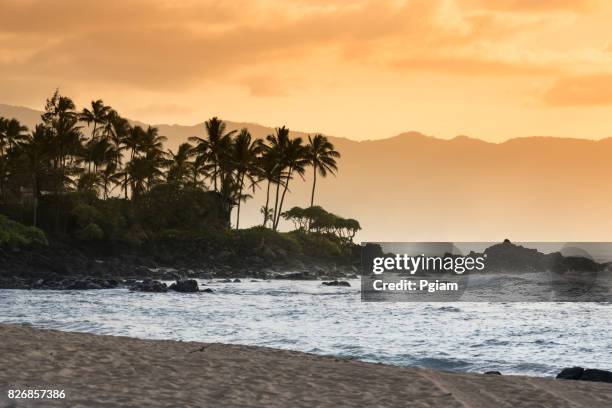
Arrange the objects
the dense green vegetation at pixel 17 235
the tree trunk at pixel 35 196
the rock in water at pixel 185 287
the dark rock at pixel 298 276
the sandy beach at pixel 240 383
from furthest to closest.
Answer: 1. the tree trunk at pixel 35 196
2. the dark rock at pixel 298 276
3. the dense green vegetation at pixel 17 235
4. the rock in water at pixel 185 287
5. the sandy beach at pixel 240 383

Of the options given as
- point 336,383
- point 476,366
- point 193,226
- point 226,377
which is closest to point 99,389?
point 226,377

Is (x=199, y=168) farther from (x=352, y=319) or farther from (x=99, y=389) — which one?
(x=99, y=389)

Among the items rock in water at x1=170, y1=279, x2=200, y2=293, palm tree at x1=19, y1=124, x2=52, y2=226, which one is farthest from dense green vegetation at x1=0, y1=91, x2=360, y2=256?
rock in water at x1=170, y1=279, x2=200, y2=293

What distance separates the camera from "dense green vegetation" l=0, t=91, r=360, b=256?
73.1 metres

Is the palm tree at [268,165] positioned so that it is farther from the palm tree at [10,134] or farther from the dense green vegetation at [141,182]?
the palm tree at [10,134]

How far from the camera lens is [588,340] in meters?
27.9

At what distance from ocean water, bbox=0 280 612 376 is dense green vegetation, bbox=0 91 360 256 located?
29.8 meters

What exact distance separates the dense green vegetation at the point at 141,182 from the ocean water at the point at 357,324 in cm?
2979

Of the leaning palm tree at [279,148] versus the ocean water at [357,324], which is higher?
the leaning palm tree at [279,148]

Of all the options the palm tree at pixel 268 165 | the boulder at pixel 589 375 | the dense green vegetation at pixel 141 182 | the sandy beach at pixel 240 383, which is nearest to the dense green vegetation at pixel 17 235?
the dense green vegetation at pixel 141 182

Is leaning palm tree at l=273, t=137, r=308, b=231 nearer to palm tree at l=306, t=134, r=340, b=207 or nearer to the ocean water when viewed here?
palm tree at l=306, t=134, r=340, b=207

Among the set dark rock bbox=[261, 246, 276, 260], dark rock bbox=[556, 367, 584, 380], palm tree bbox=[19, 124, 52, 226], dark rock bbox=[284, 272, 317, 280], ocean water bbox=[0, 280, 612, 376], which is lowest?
ocean water bbox=[0, 280, 612, 376]

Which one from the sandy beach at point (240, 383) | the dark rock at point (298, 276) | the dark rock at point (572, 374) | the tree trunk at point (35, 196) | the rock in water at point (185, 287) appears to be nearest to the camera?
the sandy beach at point (240, 383)

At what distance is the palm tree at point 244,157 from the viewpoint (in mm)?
85000
